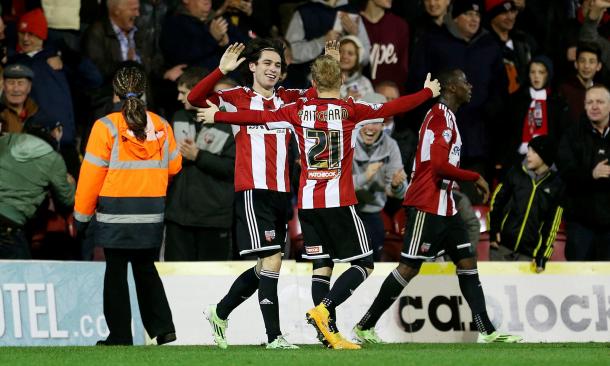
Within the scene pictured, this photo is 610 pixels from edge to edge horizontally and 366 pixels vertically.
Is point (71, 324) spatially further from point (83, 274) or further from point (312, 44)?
point (312, 44)

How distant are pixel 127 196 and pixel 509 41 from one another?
7.98 metres

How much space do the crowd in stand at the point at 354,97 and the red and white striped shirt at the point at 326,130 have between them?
6.96ft

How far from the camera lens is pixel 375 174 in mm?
14641

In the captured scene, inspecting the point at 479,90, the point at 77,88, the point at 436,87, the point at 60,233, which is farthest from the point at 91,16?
the point at 436,87

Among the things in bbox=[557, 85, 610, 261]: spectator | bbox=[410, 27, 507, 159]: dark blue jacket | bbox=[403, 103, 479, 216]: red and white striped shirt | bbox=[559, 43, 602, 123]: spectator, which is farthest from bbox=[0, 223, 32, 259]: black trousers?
bbox=[559, 43, 602, 123]: spectator

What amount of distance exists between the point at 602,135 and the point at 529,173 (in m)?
1.16

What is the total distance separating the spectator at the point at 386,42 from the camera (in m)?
16.8

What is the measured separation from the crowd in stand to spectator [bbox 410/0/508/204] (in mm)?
20

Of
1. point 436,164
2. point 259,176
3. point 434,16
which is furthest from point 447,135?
point 434,16

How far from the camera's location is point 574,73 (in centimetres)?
1720

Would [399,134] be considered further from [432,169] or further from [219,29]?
[432,169]

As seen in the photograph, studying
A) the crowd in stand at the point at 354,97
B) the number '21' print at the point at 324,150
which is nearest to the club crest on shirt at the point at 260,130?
the number '21' print at the point at 324,150

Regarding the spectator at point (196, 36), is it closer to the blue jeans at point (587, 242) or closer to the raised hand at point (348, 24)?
the raised hand at point (348, 24)

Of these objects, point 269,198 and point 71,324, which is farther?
point 71,324
